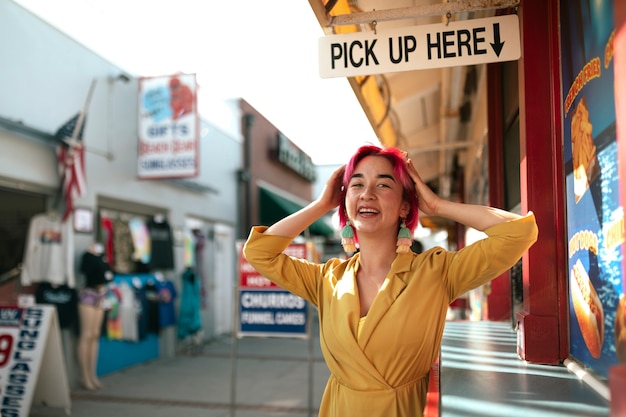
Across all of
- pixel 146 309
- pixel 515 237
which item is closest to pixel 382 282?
pixel 515 237

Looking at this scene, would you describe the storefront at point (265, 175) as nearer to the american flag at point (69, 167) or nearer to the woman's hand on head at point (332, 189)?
the american flag at point (69, 167)

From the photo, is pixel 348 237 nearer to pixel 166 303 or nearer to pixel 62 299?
pixel 62 299

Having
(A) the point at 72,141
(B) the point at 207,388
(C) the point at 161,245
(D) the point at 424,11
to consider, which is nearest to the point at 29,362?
(B) the point at 207,388

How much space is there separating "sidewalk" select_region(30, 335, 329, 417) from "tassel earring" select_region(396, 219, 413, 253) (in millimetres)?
3649

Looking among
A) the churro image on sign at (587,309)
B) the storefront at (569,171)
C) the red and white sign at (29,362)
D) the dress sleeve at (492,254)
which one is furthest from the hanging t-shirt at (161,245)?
the churro image on sign at (587,309)

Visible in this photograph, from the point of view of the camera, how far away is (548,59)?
2.03 metres

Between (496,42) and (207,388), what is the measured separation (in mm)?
5765

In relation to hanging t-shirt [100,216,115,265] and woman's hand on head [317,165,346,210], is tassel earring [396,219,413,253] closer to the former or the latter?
woman's hand on head [317,165,346,210]

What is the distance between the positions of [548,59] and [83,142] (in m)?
6.44

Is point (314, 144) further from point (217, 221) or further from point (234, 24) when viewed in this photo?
point (217, 221)

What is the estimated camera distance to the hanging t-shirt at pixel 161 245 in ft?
28.2

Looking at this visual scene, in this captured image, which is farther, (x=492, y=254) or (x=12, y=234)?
(x=12, y=234)

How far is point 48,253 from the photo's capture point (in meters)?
6.25

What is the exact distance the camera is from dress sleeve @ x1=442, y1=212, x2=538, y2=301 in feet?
5.18
